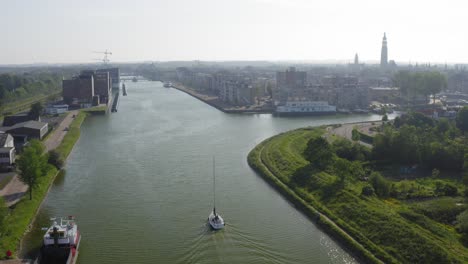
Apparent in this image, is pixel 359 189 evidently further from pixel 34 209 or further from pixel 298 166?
pixel 34 209

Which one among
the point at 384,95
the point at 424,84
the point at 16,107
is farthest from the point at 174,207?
the point at 384,95

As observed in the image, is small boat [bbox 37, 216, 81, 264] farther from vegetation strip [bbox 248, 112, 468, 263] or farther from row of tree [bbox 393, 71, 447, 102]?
row of tree [bbox 393, 71, 447, 102]

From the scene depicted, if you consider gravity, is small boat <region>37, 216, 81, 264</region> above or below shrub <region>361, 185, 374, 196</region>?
below

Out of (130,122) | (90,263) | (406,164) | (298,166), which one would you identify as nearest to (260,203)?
(298,166)

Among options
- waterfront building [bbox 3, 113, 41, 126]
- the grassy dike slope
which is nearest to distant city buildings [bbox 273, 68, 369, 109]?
waterfront building [bbox 3, 113, 41, 126]

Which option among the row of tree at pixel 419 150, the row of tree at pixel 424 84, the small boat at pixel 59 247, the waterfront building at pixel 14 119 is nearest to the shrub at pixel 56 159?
the small boat at pixel 59 247

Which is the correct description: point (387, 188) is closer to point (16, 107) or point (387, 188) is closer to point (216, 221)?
point (216, 221)

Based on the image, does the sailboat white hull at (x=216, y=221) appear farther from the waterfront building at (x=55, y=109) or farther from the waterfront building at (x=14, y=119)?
the waterfront building at (x=55, y=109)
